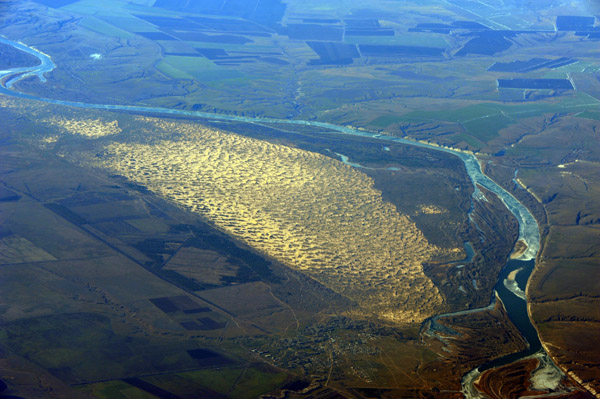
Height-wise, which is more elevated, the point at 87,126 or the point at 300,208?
the point at 300,208

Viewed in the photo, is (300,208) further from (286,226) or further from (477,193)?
(477,193)

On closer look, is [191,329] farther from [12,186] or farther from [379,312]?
[12,186]

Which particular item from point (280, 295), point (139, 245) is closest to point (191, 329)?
point (280, 295)

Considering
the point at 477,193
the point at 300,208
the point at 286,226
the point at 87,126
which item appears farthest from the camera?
the point at 87,126

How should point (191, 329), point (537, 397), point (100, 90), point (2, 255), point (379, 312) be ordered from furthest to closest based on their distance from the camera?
point (100, 90) < point (2, 255) < point (379, 312) < point (191, 329) < point (537, 397)

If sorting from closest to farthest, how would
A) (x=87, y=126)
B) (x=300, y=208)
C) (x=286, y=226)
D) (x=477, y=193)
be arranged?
(x=286, y=226), (x=300, y=208), (x=477, y=193), (x=87, y=126)

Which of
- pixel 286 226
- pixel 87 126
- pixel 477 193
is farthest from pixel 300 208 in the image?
pixel 87 126
